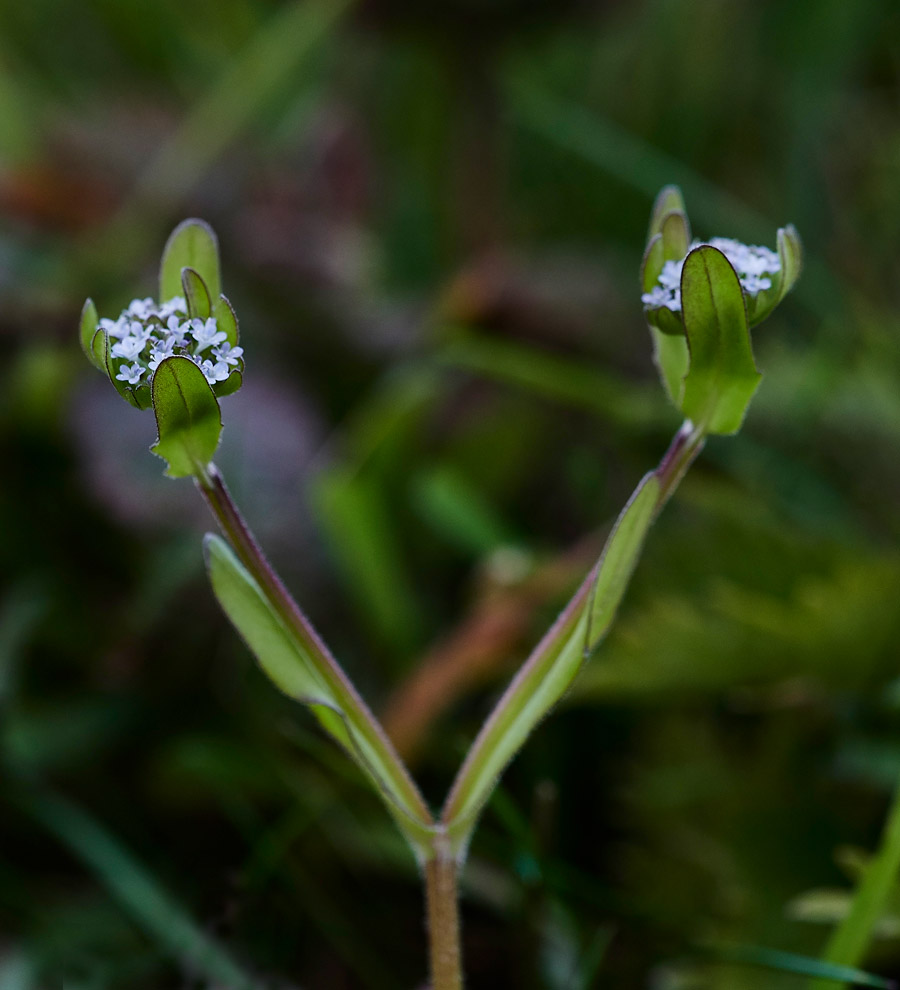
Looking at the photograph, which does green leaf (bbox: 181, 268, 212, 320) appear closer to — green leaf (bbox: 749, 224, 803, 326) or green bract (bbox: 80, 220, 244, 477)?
green bract (bbox: 80, 220, 244, 477)

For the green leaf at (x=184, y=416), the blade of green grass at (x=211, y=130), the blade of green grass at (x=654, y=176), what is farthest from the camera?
the blade of green grass at (x=211, y=130)

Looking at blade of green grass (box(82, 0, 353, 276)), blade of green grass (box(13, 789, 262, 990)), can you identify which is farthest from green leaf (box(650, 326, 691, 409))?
blade of green grass (box(82, 0, 353, 276))

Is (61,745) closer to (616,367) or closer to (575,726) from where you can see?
(575,726)

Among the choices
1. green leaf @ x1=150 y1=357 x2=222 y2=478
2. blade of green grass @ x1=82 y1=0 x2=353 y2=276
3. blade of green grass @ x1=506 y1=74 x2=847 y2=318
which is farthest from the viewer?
blade of green grass @ x1=82 y1=0 x2=353 y2=276

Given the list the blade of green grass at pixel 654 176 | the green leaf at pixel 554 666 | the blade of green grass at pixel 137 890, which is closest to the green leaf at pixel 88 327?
the green leaf at pixel 554 666

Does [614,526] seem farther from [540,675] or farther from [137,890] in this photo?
[137,890]

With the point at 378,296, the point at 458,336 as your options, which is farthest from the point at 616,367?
the point at 378,296

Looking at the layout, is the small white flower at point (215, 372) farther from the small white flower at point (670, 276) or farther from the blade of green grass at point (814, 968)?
the blade of green grass at point (814, 968)
